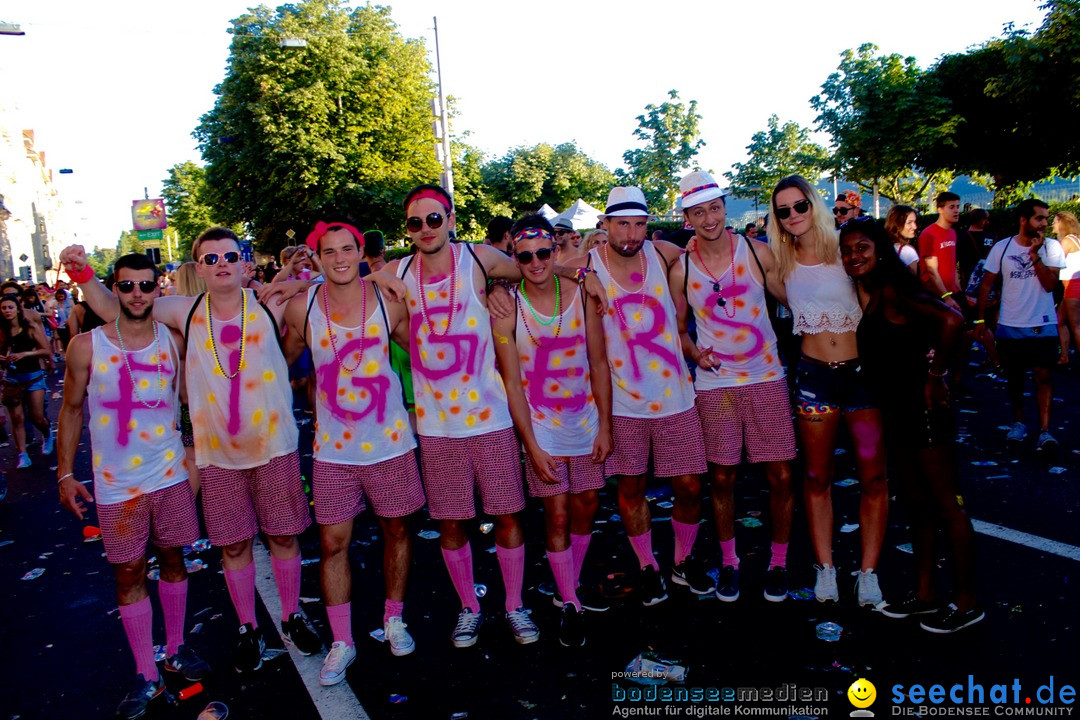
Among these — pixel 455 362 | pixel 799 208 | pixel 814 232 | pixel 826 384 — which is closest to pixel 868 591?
pixel 826 384

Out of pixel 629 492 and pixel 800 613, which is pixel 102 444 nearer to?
pixel 629 492

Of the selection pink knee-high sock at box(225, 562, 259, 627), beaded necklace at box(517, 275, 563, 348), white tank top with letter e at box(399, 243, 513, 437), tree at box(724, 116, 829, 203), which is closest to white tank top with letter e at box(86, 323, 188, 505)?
pink knee-high sock at box(225, 562, 259, 627)

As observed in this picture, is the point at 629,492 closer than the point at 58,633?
Yes

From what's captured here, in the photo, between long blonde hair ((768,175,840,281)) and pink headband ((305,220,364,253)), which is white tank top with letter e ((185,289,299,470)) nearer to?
pink headband ((305,220,364,253))

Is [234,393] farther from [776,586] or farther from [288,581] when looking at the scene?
[776,586]

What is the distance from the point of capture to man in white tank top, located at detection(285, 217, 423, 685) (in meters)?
3.87

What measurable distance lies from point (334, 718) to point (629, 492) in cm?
187

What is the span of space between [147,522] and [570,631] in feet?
7.14

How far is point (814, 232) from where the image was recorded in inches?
162

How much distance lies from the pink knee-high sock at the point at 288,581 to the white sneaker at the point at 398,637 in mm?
524

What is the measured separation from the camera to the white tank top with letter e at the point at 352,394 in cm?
387

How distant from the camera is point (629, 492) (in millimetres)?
4312

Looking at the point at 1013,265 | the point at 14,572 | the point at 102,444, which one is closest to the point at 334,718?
the point at 102,444

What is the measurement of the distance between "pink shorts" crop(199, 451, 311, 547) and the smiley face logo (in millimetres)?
2725
